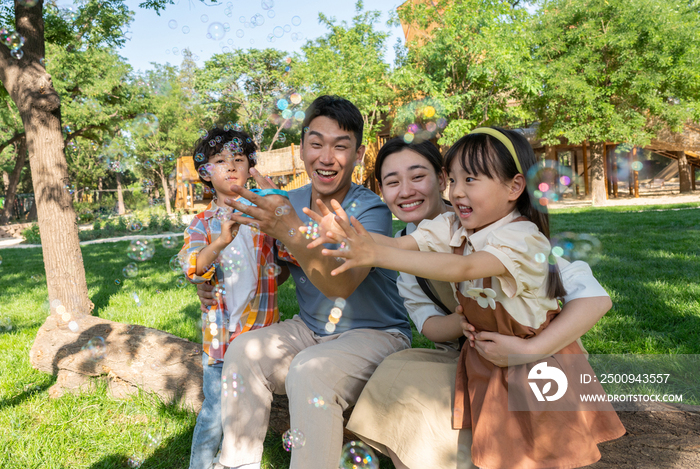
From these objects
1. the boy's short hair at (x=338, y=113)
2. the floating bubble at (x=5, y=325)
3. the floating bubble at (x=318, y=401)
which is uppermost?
the boy's short hair at (x=338, y=113)

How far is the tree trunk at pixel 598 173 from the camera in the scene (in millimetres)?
16078

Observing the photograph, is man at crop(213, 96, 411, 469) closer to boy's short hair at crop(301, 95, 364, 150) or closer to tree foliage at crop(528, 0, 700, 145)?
boy's short hair at crop(301, 95, 364, 150)

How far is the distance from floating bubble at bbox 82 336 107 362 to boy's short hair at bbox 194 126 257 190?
1.52 metres

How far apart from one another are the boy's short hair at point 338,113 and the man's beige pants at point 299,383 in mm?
1037

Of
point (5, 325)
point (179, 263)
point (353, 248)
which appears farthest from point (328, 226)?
point (5, 325)

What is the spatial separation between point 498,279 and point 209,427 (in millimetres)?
1566

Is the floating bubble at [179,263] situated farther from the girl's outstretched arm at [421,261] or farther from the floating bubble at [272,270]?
the girl's outstretched arm at [421,261]

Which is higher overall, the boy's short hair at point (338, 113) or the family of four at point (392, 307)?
the boy's short hair at point (338, 113)

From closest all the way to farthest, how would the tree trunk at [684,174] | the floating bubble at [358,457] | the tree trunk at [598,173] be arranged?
the floating bubble at [358,457] → the tree trunk at [598,173] → the tree trunk at [684,174]

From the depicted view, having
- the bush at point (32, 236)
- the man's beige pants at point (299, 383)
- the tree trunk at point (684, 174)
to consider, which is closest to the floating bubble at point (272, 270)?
the man's beige pants at point (299, 383)

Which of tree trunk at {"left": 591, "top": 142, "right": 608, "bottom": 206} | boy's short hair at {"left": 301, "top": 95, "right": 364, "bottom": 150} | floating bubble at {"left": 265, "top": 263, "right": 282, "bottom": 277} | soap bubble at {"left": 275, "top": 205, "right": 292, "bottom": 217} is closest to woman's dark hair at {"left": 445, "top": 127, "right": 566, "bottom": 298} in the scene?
soap bubble at {"left": 275, "top": 205, "right": 292, "bottom": 217}

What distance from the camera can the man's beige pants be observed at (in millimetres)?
1720

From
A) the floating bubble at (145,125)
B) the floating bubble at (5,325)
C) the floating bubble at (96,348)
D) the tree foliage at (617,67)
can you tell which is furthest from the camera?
the tree foliage at (617,67)

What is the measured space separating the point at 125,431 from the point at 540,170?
8.46 ft
